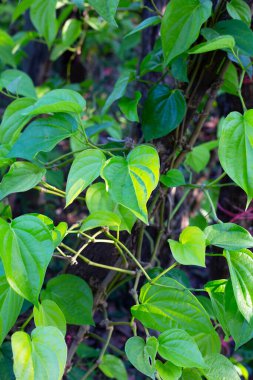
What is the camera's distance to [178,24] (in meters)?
0.82

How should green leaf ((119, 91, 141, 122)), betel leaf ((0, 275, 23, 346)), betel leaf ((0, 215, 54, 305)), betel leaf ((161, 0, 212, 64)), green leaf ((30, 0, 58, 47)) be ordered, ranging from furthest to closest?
green leaf ((30, 0, 58, 47)), green leaf ((119, 91, 141, 122)), betel leaf ((161, 0, 212, 64)), betel leaf ((0, 275, 23, 346)), betel leaf ((0, 215, 54, 305))

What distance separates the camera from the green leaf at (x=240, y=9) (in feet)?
2.81

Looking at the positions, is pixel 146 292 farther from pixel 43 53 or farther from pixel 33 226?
pixel 43 53

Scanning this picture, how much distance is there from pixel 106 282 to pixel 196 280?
3.91ft

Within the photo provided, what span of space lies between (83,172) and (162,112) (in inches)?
11.3

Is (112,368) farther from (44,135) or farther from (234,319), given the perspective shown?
(44,135)

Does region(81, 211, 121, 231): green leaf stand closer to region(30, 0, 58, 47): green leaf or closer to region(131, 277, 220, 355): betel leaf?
region(131, 277, 220, 355): betel leaf

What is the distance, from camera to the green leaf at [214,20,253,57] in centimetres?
84

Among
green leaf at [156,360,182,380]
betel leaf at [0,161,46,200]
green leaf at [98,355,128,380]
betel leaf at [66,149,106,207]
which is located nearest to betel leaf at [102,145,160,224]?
betel leaf at [66,149,106,207]

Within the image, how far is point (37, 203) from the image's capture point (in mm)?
2115

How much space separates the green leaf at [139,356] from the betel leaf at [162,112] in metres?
0.36

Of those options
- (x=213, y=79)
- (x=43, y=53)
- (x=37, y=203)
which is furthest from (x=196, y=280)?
(x=213, y=79)

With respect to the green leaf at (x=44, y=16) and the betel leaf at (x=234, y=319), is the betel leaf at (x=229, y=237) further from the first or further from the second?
the green leaf at (x=44, y=16)

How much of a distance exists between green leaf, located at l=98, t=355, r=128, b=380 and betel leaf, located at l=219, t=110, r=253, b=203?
524 millimetres
